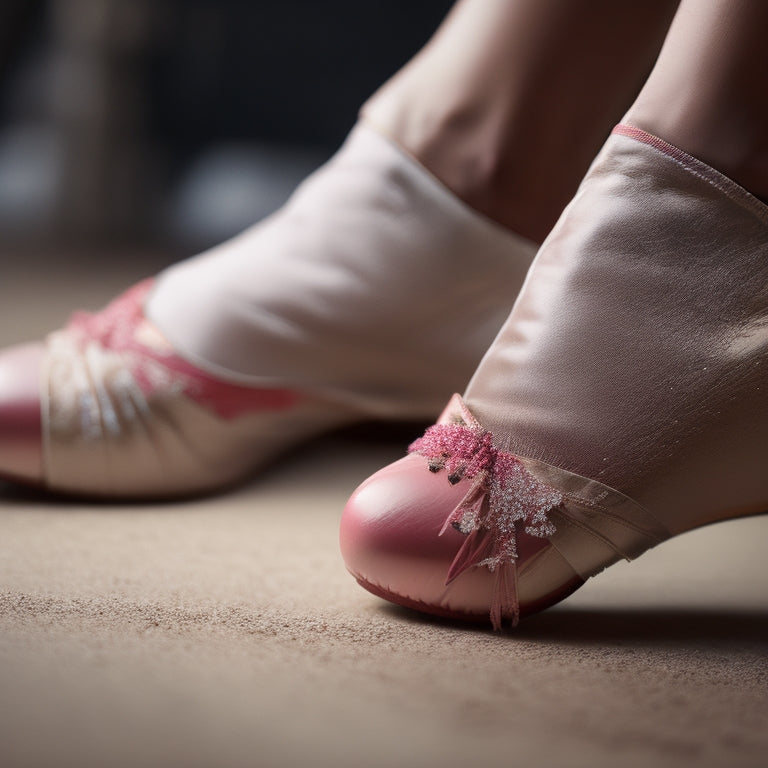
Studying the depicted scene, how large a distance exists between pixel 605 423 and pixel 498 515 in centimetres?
6

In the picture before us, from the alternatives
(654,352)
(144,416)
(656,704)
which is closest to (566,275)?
(654,352)

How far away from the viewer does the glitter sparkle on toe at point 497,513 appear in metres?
0.50

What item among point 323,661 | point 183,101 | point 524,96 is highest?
point 524,96

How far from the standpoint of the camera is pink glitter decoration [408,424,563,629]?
50 centimetres

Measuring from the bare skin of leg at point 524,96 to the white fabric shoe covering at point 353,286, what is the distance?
0.7 inches

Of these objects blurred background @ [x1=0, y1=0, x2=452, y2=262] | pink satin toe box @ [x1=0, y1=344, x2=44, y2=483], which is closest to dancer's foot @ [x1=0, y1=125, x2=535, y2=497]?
pink satin toe box @ [x1=0, y1=344, x2=44, y2=483]

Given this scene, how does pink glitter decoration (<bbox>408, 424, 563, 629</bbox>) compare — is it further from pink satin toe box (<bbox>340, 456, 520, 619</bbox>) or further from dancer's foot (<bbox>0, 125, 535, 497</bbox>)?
dancer's foot (<bbox>0, 125, 535, 497</bbox>)

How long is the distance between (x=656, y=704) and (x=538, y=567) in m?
0.09

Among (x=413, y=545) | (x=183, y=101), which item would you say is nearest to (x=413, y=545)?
(x=413, y=545)

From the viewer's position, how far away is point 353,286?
0.77 m

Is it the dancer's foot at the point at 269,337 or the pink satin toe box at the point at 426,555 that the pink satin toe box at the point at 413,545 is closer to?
the pink satin toe box at the point at 426,555

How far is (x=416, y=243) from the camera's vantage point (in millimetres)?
755

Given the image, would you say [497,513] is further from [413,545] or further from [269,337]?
[269,337]

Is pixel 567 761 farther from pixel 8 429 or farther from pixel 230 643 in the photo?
pixel 8 429
